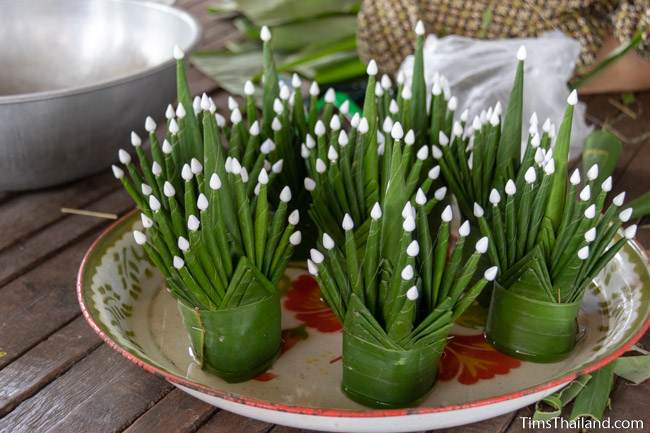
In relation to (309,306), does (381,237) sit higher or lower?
higher

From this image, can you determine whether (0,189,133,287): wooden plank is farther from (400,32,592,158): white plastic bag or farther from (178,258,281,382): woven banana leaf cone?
(400,32,592,158): white plastic bag

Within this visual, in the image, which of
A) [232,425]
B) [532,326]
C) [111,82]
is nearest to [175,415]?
[232,425]

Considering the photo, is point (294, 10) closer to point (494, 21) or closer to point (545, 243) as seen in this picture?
point (494, 21)

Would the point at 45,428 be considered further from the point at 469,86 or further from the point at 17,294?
the point at 469,86

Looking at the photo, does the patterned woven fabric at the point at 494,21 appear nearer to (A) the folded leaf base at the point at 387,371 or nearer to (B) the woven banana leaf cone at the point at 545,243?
(B) the woven banana leaf cone at the point at 545,243

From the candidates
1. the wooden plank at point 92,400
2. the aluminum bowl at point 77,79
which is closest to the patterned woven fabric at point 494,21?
the aluminum bowl at point 77,79

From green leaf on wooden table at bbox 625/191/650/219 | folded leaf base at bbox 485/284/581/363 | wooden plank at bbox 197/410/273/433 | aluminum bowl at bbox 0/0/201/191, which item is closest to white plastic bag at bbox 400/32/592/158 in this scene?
green leaf on wooden table at bbox 625/191/650/219
